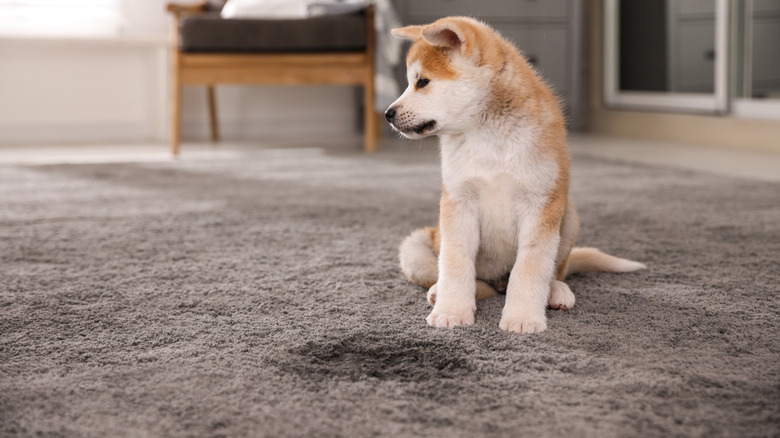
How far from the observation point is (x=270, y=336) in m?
1.12

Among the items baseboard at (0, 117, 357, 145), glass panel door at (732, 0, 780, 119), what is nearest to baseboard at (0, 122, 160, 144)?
baseboard at (0, 117, 357, 145)

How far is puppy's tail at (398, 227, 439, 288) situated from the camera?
1.35 meters

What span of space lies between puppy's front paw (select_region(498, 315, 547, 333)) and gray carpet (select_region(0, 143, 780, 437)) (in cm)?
2

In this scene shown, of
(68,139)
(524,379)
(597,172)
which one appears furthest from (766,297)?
(68,139)

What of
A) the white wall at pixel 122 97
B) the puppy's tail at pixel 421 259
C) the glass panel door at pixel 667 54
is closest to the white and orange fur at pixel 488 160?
the puppy's tail at pixel 421 259

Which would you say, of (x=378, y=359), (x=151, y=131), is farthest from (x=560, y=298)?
(x=151, y=131)

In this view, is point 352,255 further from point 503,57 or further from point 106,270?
point 503,57

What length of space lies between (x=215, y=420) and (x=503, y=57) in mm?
675

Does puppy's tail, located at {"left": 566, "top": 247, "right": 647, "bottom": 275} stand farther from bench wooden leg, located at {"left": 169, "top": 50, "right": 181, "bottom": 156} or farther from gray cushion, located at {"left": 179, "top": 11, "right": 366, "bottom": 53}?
bench wooden leg, located at {"left": 169, "top": 50, "right": 181, "bottom": 156}

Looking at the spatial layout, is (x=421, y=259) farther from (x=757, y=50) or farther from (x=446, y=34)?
(x=757, y=50)

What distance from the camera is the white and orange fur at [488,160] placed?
116 centimetres

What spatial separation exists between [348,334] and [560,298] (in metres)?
0.34

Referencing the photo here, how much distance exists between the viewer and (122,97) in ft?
15.4

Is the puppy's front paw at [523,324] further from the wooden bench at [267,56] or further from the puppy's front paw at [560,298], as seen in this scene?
the wooden bench at [267,56]
